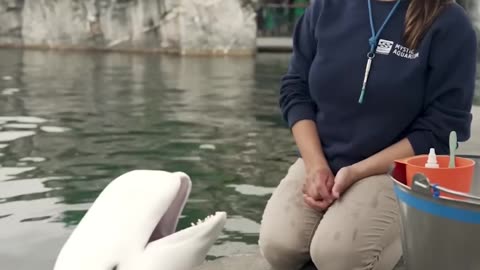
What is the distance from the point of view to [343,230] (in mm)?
1947

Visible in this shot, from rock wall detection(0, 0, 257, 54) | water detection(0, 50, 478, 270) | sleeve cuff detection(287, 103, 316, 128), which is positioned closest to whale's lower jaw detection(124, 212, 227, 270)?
sleeve cuff detection(287, 103, 316, 128)

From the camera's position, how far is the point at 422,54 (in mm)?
1981

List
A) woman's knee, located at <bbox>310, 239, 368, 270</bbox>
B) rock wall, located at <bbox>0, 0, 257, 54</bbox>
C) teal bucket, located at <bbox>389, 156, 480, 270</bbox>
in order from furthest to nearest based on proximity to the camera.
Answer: rock wall, located at <bbox>0, 0, 257, 54</bbox>, woman's knee, located at <bbox>310, 239, 368, 270</bbox>, teal bucket, located at <bbox>389, 156, 480, 270</bbox>

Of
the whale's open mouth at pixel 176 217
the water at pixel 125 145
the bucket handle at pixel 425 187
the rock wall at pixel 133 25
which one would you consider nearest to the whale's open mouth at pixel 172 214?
the whale's open mouth at pixel 176 217

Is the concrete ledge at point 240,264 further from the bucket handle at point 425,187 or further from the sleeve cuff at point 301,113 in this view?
the bucket handle at point 425,187

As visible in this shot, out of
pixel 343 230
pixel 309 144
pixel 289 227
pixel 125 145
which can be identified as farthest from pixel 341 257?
pixel 125 145

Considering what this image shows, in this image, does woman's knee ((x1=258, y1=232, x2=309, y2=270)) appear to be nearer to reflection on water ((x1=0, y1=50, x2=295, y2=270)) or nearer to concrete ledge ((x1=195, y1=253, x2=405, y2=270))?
concrete ledge ((x1=195, y1=253, x2=405, y2=270))

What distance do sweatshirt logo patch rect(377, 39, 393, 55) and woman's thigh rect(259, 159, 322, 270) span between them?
432 millimetres

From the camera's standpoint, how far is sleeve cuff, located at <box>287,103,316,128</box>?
222cm

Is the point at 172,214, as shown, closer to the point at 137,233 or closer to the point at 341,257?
the point at 137,233

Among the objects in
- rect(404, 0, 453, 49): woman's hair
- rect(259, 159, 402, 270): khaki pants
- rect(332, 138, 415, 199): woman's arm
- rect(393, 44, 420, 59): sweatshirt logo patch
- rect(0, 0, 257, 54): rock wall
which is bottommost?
rect(0, 0, 257, 54): rock wall

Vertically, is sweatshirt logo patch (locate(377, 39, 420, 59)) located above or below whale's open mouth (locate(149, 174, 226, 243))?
above

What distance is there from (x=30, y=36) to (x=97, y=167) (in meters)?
15.3

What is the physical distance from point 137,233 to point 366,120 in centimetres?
76
